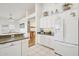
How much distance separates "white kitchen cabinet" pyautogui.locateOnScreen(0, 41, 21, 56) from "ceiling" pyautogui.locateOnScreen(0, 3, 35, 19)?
2.21ft

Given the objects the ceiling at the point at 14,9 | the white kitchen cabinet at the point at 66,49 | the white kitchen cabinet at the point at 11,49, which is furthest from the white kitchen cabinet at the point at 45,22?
the white kitchen cabinet at the point at 11,49

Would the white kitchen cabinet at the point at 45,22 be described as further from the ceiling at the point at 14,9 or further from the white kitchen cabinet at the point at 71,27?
the ceiling at the point at 14,9

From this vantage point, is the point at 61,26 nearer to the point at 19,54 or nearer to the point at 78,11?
the point at 78,11

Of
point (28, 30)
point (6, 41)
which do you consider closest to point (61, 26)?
point (28, 30)

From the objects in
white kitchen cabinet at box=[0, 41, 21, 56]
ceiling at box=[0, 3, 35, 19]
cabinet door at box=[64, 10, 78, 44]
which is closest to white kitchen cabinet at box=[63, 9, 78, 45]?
cabinet door at box=[64, 10, 78, 44]

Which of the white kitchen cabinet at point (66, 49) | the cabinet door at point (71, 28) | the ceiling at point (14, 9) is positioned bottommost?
the white kitchen cabinet at point (66, 49)

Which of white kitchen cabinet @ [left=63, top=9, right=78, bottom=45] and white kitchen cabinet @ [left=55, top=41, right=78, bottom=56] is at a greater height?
white kitchen cabinet @ [left=63, top=9, right=78, bottom=45]

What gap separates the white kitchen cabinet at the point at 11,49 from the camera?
6.58 feet

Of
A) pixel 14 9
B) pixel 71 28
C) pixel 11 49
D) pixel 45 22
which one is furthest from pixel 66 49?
pixel 45 22

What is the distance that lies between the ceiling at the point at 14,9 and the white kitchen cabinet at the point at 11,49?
0.67 meters

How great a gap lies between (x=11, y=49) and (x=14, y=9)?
999mm

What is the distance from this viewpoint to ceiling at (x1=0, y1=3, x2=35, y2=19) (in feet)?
6.79

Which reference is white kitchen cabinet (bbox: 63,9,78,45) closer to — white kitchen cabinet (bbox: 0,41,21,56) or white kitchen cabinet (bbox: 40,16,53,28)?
white kitchen cabinet (bbox: 0,41,21,56)

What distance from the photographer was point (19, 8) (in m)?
2.25
